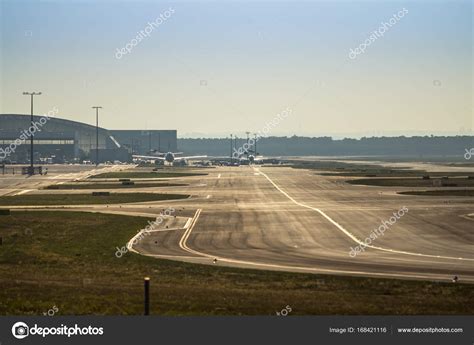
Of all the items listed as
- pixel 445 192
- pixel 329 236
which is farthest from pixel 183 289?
pixel 445 192

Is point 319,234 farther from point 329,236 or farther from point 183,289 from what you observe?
point 183,289

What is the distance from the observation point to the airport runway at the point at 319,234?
44438 mm

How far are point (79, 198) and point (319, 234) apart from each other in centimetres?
5592

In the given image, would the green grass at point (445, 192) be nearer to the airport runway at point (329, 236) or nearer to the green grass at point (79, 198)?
the airport runway at point (329, 236)

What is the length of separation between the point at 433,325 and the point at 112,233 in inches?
1704

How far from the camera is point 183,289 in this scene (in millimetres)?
33406

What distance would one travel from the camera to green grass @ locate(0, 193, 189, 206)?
333 ft

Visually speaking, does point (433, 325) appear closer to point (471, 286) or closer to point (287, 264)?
point (471, 286)

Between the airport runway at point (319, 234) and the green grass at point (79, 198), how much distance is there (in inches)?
262

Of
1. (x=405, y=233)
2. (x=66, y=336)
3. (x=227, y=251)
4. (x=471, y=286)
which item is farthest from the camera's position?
(x=405, y=233)

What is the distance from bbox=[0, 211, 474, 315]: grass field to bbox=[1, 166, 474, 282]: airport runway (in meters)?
3.63

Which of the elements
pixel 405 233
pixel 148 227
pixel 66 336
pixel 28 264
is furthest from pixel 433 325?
pixel 148 227

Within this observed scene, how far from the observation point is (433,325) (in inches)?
894

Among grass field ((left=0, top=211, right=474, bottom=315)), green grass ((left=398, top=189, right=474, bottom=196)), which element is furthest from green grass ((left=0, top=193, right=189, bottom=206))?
grass field ((left=0, top=211, right=474, bottom=315))
